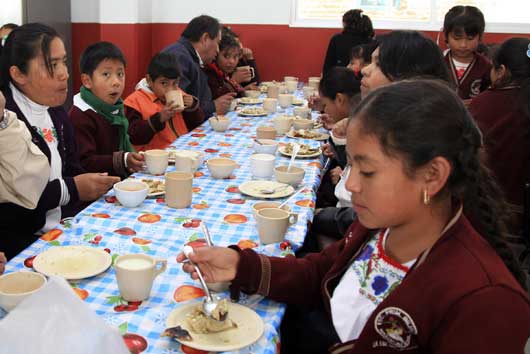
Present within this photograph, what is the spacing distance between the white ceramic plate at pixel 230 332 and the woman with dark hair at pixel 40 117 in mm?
938

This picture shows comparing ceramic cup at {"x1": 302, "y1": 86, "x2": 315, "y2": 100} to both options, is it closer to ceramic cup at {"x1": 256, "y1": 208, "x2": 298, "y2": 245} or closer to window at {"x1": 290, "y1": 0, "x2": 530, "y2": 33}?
window at {"x1": 290, "y1": 0, "x2": 530, "y2": 33}

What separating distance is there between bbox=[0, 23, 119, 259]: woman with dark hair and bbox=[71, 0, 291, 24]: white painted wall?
391 centimetres

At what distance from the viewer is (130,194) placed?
1746 mm

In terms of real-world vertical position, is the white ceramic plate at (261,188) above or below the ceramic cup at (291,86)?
below

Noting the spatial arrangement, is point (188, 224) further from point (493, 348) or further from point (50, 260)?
point (493, 348)

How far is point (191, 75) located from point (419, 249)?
3.05m

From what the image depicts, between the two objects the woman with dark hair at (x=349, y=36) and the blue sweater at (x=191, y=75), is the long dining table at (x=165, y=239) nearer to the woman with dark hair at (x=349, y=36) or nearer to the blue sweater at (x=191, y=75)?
the blue sweater at (x=191, y=75)

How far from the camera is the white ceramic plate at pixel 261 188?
1957 millimetres

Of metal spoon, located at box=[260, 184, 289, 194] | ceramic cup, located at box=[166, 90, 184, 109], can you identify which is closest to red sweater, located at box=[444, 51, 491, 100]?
ceramic cup, located at box=[166, 90, 184, 109]

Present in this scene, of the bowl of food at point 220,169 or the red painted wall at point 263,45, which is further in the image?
the red painted wall at point 263,45

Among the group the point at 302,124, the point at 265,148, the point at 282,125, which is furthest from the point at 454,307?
the point at 302,124

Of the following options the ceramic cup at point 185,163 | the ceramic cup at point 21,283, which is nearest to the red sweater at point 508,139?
the ceramic cup at point 185,163

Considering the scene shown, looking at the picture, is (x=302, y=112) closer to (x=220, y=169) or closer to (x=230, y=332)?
(x=220, y=169)

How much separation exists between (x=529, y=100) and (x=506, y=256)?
5.77 feet
